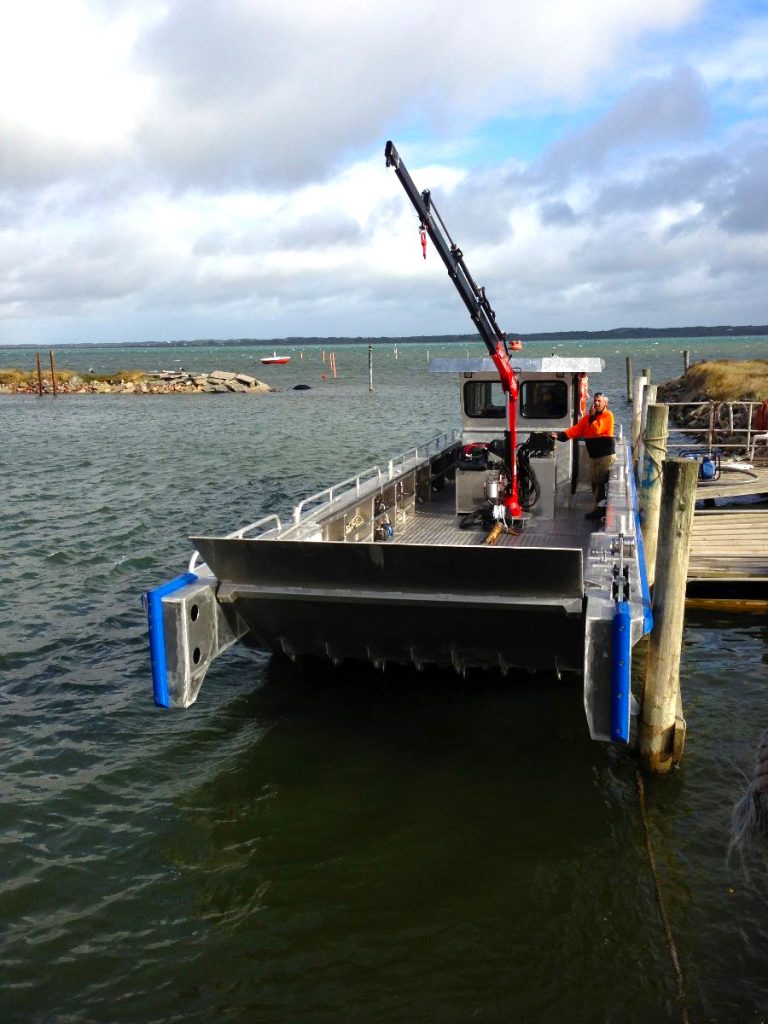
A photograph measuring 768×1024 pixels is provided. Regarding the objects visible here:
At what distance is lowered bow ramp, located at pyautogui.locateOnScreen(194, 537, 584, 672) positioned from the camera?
725 centimetres

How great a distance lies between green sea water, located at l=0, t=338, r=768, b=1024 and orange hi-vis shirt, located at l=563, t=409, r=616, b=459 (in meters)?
2.75

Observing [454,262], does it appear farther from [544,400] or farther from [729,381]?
[729,381]

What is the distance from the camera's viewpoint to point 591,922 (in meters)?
5.94

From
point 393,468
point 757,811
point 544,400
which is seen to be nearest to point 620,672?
point 757,811

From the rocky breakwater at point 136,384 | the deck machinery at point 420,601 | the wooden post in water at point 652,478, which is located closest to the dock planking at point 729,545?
the wooden post in water at point 652,478

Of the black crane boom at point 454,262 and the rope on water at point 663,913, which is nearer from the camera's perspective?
the rope on water at point 663,913

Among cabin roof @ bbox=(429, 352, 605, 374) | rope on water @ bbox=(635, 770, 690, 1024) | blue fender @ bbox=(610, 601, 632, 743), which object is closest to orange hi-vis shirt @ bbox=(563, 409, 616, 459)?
cabin roof @ bbox=(429, 352, 605, 374)

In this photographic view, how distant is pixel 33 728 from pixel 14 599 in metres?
4.55

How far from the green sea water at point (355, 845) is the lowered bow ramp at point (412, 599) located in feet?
3.10

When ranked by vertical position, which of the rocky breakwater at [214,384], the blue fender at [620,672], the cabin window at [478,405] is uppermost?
the cabin window at [478,405]

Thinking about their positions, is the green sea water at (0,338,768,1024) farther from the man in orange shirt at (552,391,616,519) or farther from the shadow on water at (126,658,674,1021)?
the man in orange shirt at (552,391,616,519)

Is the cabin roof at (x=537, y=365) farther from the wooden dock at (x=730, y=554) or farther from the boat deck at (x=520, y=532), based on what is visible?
the wooden dock at (x=730, y=554)

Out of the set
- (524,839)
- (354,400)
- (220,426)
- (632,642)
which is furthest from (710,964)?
(354,400)

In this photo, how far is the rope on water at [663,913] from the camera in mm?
5258
